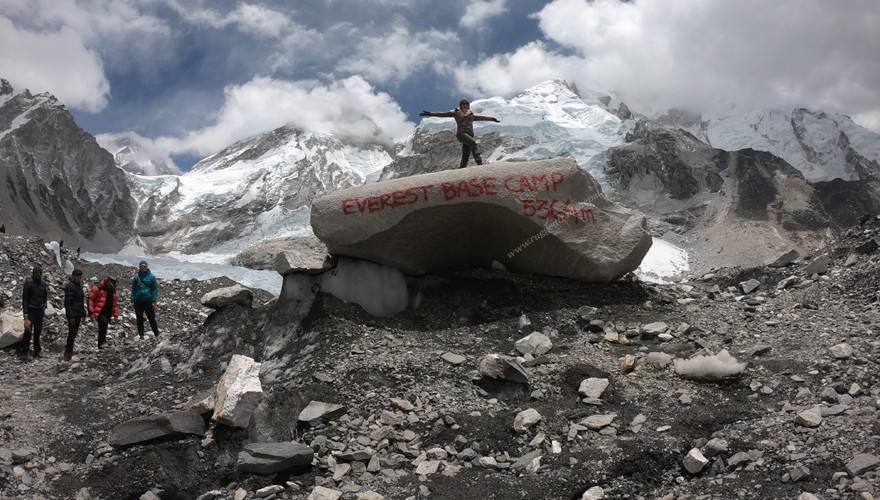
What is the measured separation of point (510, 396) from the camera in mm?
8164

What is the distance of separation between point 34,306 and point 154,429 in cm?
645

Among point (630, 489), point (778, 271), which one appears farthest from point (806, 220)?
point (630, 489)

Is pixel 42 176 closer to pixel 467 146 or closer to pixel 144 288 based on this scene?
pixel 144 288

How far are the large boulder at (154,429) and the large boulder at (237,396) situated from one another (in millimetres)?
315

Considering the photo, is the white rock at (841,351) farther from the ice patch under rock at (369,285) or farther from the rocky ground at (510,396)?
the ice patch under rock at (369,285)

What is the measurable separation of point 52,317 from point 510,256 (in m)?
10.9

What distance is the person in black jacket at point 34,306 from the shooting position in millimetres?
12289

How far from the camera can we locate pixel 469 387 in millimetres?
8328

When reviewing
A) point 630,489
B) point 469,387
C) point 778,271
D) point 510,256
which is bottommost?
point 630,489

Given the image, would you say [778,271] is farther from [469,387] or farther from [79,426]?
[79,426]

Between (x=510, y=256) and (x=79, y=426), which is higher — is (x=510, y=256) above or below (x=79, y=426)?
above

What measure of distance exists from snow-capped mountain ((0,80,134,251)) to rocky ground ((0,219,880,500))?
150677 millimetres

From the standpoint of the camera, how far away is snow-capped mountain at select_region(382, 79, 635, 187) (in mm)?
136875

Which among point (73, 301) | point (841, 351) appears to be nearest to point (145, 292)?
point (73, 301)
